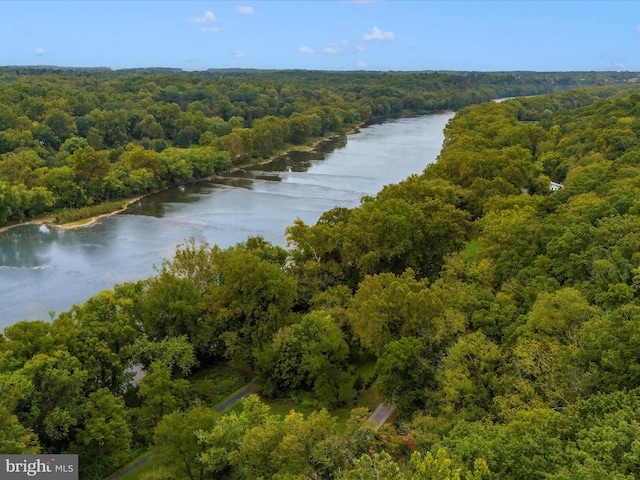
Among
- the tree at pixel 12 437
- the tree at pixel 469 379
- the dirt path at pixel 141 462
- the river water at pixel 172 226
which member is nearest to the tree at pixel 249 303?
the dirt path at pixel 141 462

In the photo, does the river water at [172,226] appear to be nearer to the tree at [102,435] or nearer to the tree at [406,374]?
the tree at [102,435]

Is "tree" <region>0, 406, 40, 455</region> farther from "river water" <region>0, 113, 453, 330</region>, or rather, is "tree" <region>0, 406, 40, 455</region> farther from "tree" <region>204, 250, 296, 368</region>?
"tree" <region>204, 250, 296, 368</region>

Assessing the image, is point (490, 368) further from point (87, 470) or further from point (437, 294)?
point (87, 470)

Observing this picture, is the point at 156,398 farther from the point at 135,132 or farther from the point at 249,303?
the point at 135,132

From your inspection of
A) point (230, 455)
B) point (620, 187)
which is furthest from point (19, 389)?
point (620, 187)

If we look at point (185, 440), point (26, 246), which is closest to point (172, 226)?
point (26, 246)
